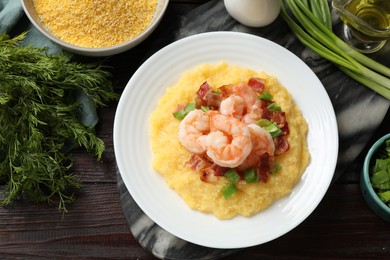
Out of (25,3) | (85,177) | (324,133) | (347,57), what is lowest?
(85,177)

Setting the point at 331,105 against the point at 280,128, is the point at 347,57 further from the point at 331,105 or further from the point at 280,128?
the point at 280,128

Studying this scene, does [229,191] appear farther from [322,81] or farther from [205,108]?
[322,81]

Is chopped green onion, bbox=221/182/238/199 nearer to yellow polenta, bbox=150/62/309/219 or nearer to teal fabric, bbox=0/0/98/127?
yellow polenta, bbox=150/62/309/219

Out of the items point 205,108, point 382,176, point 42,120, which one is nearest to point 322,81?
point 382,176

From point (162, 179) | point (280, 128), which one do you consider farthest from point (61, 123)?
point (280, 128)

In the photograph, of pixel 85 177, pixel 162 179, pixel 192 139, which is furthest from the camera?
pixel 85 177
